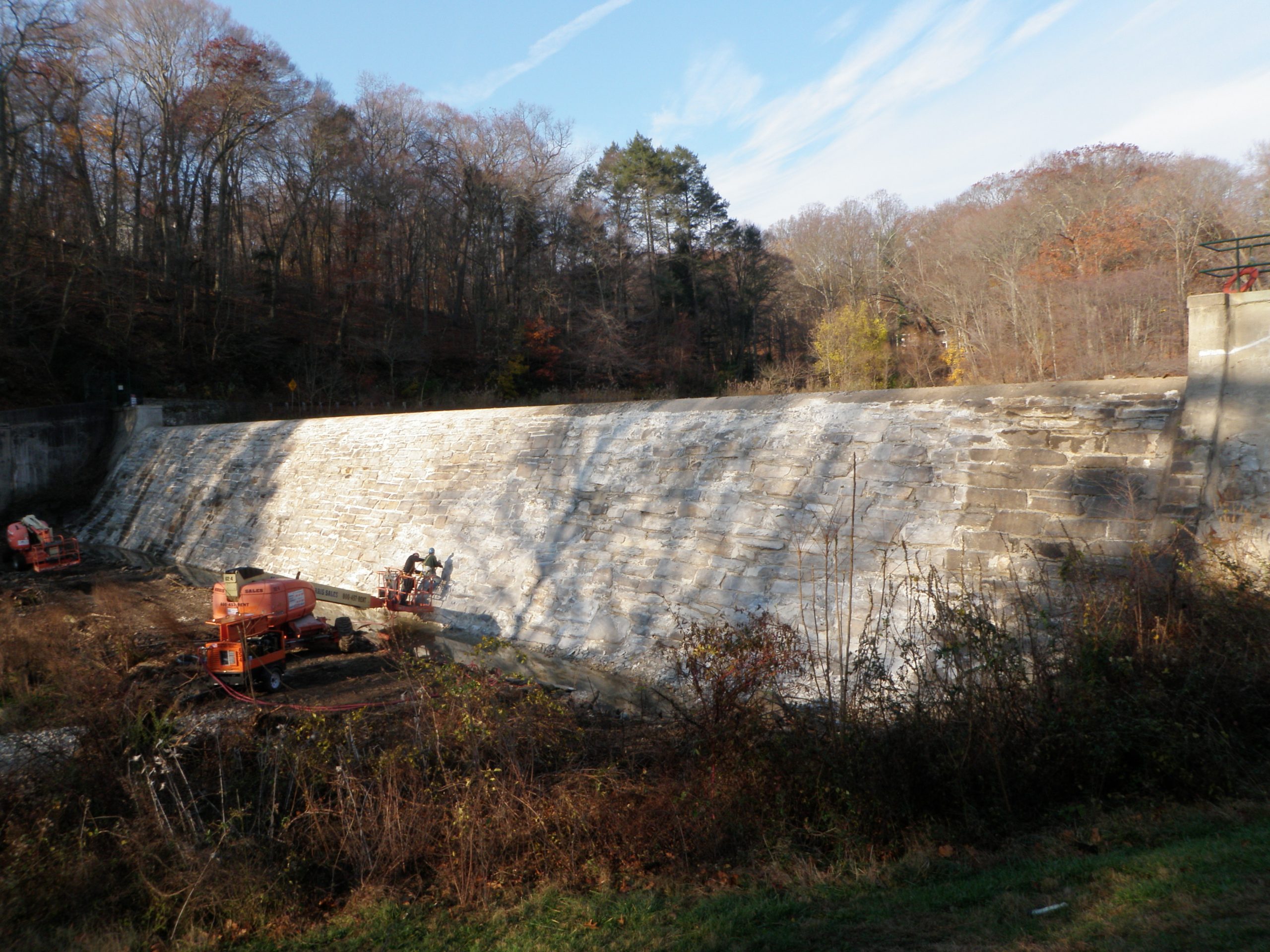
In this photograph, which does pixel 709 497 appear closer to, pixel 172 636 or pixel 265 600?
pixel 265 600

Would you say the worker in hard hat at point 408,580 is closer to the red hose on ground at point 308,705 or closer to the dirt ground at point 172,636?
the dirt ground at point 172,636

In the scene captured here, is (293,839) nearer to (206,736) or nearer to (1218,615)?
(206,736)

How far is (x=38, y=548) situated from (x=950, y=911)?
18398mm

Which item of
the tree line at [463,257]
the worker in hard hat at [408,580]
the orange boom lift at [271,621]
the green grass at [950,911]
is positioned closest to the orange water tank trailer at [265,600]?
the orange boom lift at [271,621]

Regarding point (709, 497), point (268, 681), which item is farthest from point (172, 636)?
point (709, 497)

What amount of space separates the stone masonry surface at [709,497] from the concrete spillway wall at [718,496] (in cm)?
2

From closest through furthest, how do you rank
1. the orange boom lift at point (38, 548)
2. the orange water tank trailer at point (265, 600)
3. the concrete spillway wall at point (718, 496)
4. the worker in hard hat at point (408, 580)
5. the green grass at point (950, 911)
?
the green grass at point (950, 911)
the concrete spillway wall at point (718, 496)
the orange water tank trailer at point (265, 600)
the worker in hard hat at point (408, 580)
the orange boom lift at point (38, 548)

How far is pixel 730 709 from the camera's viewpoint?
5008mm

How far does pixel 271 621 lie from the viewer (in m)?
9.02

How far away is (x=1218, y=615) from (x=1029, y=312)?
2232 centimetres

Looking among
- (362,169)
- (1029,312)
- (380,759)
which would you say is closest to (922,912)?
(380,759)

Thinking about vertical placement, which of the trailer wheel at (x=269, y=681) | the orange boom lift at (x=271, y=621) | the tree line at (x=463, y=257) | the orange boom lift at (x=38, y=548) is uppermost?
the tree line at (x=463, y=257)

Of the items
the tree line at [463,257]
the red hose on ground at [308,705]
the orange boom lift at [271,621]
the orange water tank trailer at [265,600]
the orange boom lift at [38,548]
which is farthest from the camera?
the tree line at [463,257]

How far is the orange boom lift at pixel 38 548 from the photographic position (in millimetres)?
15492
